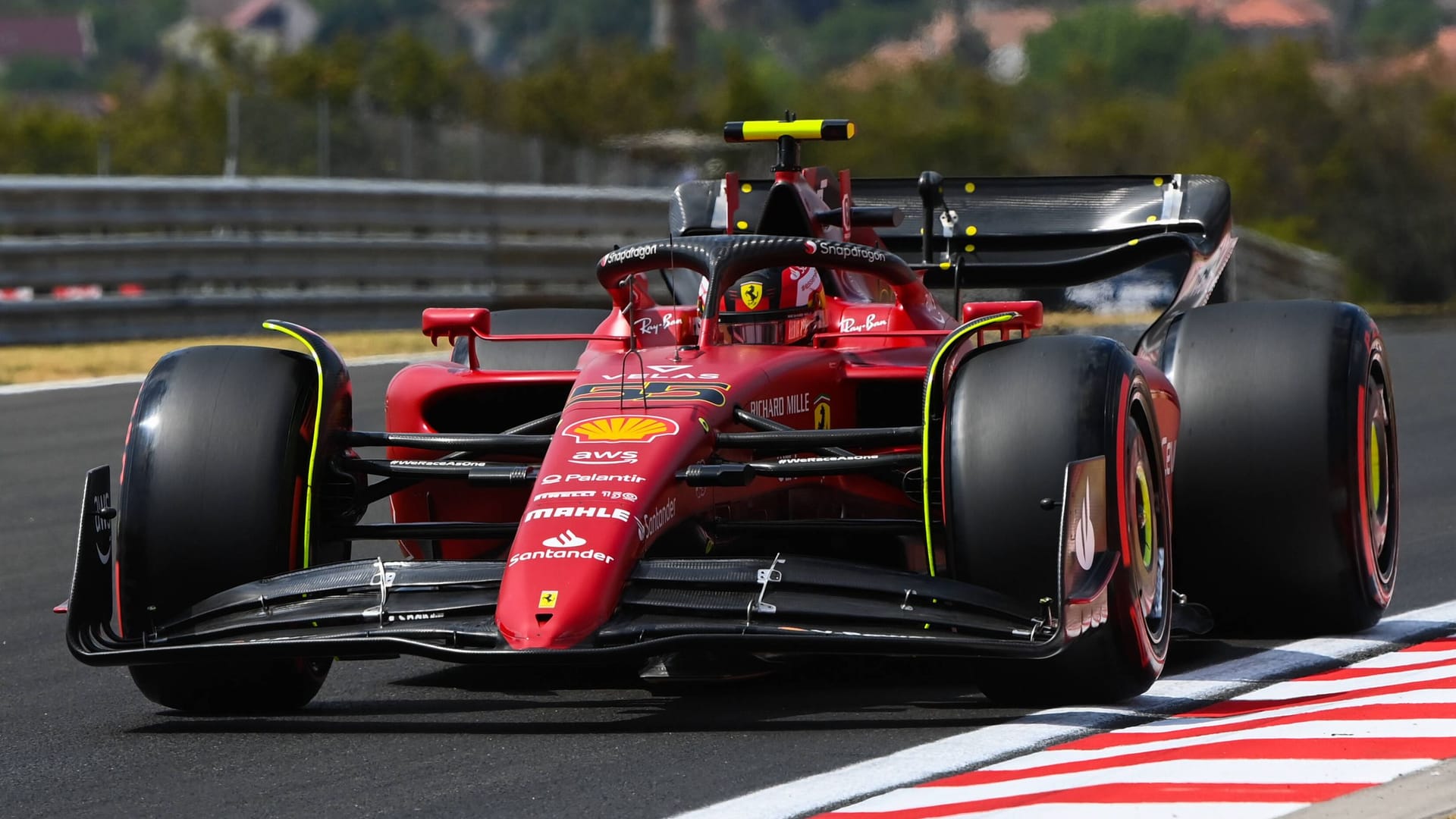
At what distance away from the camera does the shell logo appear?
5.88 m

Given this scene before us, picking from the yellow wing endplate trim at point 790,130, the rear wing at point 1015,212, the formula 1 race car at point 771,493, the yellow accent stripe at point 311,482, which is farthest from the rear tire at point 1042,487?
the rear wing at point 1015,212

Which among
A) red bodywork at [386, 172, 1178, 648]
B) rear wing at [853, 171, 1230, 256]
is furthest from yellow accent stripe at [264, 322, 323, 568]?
rear wing at [853, 171, 1230, 256]

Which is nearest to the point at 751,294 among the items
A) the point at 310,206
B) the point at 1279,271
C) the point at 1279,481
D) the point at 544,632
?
the point at 1279,481

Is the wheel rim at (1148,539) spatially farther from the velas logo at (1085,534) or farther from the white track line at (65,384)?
Result: the white track line at (65,384)

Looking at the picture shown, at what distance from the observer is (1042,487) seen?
5.53 m

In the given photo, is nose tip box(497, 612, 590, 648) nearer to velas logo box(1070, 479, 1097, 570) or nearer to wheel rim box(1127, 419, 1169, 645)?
velas logo box(1070, 479, 1097, 570)

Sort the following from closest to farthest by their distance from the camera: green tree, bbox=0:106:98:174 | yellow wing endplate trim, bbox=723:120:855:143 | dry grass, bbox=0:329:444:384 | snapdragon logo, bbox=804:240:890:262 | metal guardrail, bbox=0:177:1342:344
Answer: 1. snapdragon logo, bbox=804:240:890:262
2. yellow wing endplate trim, bbox=723:120:855:143
3. dry grass, bbox=0:329:444:384
4. metal guardrail, bbox=0:177:1342:344
5. green tree, bbox=0:106:98:174

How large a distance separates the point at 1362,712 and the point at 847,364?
74.2 inches

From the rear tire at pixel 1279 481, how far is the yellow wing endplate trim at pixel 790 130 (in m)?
1.84

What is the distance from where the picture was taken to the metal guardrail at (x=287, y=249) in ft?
54.0

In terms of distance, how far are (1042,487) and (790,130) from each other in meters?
3.06

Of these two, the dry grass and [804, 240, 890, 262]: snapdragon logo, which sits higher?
[804, 240, 890, 262]: snapdragon logo

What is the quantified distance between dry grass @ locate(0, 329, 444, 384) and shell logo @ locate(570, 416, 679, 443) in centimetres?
915

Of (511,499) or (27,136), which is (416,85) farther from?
(511,499)
